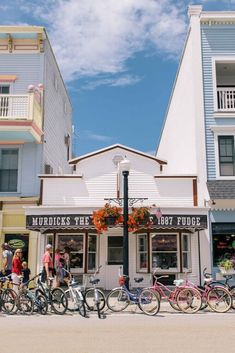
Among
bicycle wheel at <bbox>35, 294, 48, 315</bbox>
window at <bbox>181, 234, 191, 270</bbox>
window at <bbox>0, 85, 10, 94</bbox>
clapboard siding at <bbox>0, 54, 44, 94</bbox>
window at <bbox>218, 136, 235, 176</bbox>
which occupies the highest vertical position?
clapboard siding at <bbox>0, 54, 44, 94</bbox>

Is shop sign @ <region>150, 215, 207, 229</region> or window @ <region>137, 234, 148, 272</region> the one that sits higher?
shop sign @ <region>150, 215, 207, 229</region>

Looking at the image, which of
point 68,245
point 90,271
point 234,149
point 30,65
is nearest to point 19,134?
point 30,65

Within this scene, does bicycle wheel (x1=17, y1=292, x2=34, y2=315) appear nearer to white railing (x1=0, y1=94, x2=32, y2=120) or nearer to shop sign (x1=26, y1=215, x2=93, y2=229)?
shop sign (x1=26, y1=215, x2=93, y2=229)

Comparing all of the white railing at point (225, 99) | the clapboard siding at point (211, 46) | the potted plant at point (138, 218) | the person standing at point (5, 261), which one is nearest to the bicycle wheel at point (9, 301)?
the person standing at point (5, 261)

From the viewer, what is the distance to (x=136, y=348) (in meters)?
7.18

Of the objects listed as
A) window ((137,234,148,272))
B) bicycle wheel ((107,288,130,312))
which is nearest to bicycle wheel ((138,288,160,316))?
bicycle wheel ((107,288,130,312))

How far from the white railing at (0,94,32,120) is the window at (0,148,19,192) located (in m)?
1.63

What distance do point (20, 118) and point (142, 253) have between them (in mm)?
7019

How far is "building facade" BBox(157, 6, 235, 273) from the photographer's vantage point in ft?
53.4

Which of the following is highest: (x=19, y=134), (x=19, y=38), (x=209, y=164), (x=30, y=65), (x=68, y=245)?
(x=19, y=38)

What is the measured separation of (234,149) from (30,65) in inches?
368

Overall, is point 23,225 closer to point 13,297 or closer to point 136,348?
point 13,297

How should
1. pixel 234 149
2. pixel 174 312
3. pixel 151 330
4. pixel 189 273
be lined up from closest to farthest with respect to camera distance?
pixel 151 330
pixel 174 312
pixel 189 273
pixel 234 149

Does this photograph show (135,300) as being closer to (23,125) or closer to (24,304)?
(24,304)
